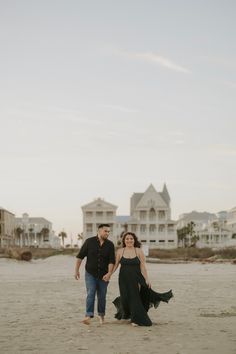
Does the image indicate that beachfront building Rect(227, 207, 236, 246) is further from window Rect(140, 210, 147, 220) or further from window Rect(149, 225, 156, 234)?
window Rect(149, 225, 156, 234)

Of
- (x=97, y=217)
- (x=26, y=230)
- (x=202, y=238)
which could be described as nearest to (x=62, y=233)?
(x=26, y=230)

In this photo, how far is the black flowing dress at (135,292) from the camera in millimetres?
9367

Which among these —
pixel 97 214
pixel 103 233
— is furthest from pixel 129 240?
pixel 97 214

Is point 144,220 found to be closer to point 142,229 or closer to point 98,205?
point 142,229

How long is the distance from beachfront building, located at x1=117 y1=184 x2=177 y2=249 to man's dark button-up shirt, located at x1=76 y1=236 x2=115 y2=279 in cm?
11598

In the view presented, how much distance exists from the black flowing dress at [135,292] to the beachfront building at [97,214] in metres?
117

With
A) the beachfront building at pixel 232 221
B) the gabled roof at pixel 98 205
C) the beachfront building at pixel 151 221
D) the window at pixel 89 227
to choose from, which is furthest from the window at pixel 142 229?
the beachfront building at pixel 232 221

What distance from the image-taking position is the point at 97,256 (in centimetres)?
955

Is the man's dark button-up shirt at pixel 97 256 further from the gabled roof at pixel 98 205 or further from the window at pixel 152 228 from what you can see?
the window at pixel 152 228

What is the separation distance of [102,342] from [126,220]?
5060 inches

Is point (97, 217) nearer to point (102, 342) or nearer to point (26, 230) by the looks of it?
point (26, 230)

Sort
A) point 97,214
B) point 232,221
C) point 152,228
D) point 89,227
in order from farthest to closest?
point 232,221
point 152,228
point 89,227
point 97,214

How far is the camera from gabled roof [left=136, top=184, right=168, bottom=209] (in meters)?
133

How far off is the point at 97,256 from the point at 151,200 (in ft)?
407
